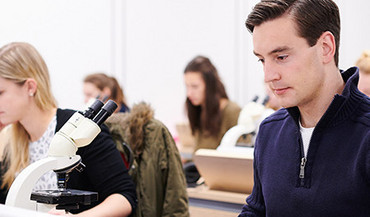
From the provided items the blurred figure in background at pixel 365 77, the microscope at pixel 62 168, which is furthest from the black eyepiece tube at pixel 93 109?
the blurred figure in background at pixel 365 77

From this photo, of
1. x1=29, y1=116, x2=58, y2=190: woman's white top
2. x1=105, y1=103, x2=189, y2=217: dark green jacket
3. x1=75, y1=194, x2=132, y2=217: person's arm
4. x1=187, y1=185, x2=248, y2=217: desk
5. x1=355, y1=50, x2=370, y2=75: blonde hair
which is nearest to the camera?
x1=75, y1=194, x2=132, y2=217: person's arm

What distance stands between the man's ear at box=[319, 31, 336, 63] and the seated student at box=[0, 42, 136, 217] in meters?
Answer: 0.86

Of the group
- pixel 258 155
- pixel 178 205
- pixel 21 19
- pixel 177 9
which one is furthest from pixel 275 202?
pixel 177 9

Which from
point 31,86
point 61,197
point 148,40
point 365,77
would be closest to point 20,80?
point 31,86

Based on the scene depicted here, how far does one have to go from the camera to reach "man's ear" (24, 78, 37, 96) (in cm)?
175

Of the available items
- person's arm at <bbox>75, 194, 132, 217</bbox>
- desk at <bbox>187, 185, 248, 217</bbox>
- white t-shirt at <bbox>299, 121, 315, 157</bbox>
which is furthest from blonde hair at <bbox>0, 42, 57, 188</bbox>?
white t-shirt at <bbox>299, 121, 315, 157</bbox>

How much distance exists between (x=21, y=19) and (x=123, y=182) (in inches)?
119

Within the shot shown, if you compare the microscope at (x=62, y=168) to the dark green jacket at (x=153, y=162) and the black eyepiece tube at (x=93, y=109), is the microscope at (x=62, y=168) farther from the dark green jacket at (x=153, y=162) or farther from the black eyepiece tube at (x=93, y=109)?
the dark green jacket at (x=153, y=162)

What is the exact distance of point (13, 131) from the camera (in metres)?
1.90

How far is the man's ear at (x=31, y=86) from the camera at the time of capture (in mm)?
1752

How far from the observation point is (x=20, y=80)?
5.67 feet

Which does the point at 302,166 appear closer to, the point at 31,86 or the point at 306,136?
the point at 306,136

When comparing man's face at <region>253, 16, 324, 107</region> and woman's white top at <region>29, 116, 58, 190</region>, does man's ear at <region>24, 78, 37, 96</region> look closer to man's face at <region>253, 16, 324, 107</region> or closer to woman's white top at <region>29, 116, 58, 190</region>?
woman's white top at <region>29, 116, 58, 190</region>

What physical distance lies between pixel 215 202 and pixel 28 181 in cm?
116
